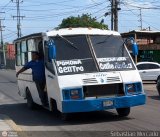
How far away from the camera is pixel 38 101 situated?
1462cm

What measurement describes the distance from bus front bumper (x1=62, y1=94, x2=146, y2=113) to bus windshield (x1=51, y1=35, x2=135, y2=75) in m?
0.86

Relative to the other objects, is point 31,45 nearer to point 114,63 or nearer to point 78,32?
point 78,32

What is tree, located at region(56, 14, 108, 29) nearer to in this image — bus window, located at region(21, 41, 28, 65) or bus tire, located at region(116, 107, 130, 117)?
bus window, located at region(21, 41, 28, 65)

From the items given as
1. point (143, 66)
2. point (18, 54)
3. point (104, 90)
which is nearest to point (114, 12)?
point (143, 66)

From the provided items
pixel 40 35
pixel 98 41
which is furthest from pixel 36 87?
pixel 98 41

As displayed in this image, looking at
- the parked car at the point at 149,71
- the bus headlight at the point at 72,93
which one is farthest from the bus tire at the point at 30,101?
the parked car at the point at 149,71

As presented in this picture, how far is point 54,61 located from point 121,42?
2.02 m

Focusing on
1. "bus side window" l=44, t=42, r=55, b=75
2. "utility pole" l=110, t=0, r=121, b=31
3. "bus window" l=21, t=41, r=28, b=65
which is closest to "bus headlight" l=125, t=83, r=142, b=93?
"bus side window" l=44, t=42, r=55, b=75

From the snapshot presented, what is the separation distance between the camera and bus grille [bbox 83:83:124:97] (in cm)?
1202

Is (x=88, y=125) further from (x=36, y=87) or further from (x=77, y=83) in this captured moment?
(x=36, y=87)

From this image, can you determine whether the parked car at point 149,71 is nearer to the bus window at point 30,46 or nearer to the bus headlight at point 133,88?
the bus window at point 30,46

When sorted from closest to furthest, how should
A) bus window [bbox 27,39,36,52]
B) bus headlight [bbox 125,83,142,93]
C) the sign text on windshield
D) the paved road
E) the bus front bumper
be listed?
the paved road < the bus front bumper < bus headlight [bbox 125,83,142,93] < the sign text on windshield < bus window [bbox 27,39,36,52]

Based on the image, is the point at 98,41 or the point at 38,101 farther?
the point at 38,101

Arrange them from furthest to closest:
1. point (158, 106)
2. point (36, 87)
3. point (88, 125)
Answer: point (158, 106), point (36, 87), point (88, 125)
